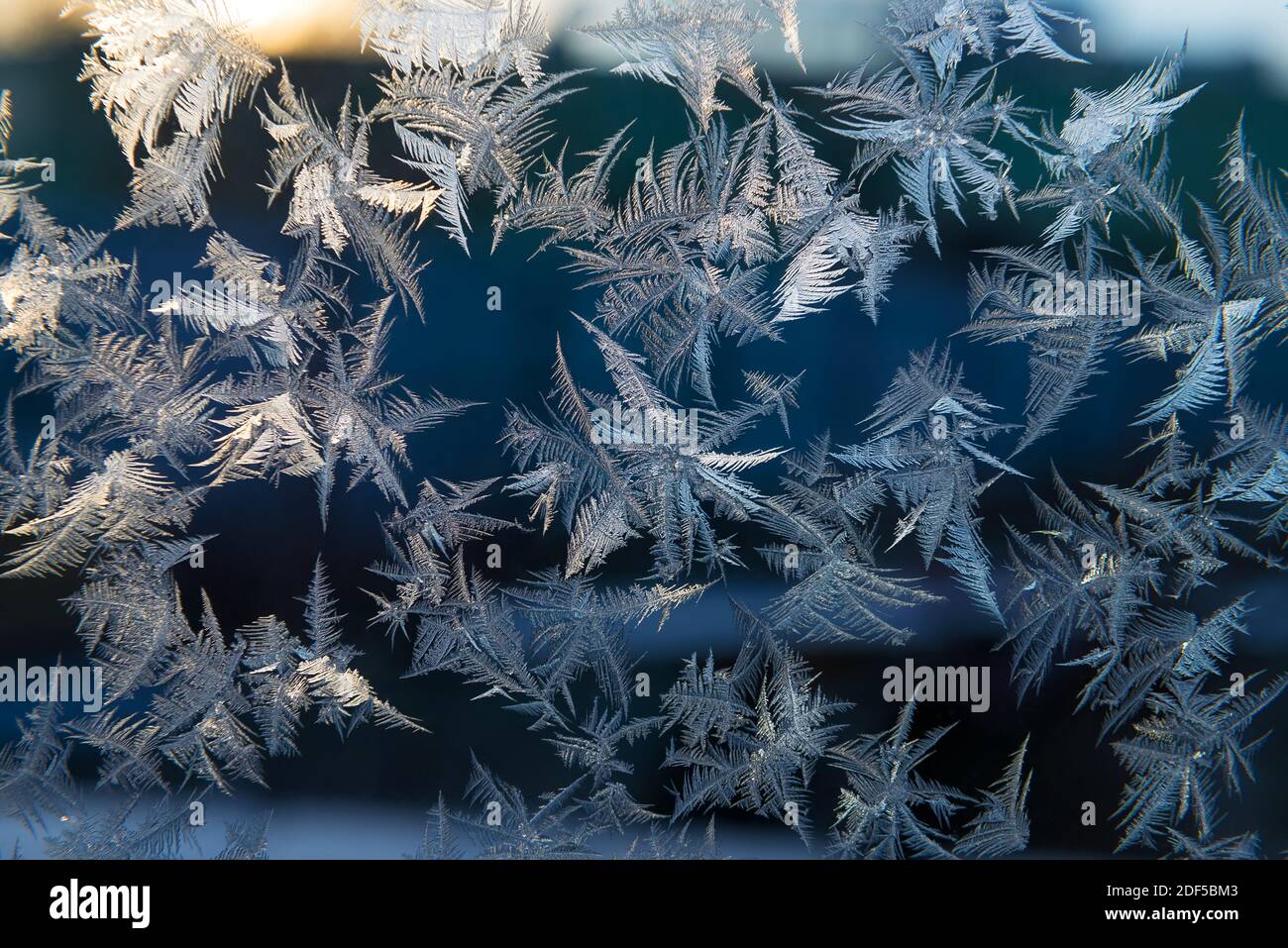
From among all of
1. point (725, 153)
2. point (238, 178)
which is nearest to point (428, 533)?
point (238, 178)

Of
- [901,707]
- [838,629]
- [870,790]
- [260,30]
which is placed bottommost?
[870,790]

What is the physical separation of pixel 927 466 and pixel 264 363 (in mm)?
961

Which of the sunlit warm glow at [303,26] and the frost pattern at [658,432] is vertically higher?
the sunlit warm glow at [303,26]

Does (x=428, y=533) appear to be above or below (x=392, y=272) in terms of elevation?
below

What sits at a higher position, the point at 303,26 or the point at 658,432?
the point at 303,26

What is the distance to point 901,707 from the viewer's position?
1045mm

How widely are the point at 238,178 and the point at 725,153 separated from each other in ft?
2.27

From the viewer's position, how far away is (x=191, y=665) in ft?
3.43

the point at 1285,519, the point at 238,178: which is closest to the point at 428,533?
the point at 238,178

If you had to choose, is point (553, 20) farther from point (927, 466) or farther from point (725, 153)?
point (927, 466)

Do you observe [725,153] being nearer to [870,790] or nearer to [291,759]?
[870,790]

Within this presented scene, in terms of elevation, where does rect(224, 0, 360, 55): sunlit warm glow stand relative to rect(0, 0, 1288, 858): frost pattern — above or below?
above
